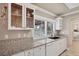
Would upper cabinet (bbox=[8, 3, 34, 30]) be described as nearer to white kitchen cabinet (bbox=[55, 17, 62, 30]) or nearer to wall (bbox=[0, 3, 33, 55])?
wall (bbox=[0, 3, 33, 55])

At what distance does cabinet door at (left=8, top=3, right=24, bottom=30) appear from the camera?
6.01 ft

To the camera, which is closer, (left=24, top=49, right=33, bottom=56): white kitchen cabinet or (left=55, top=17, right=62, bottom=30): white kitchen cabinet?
(left=24, top=49, right=33, bottom=56): white kitchen cabinet

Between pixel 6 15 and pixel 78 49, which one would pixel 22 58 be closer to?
pixel 6 15

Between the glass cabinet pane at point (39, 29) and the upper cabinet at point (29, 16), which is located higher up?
the upper cabinet at point (29, 16)

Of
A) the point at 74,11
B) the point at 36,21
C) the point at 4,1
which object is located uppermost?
the point at 4,1

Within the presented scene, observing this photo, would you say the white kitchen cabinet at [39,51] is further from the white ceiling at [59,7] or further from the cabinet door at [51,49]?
the white ceiling at [59,7]

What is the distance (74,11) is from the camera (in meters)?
2.01

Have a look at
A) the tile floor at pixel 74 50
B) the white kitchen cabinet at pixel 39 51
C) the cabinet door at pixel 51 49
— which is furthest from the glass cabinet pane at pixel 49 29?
the tile floor at pixel 74 50

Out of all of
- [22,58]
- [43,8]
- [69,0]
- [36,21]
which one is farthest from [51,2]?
[22,58]

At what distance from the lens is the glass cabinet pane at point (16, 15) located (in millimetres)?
1891

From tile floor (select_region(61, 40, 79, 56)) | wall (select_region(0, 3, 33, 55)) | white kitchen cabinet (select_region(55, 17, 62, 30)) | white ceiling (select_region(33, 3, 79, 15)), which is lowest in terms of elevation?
tile floor (select_region(61, 40, 79, 56))

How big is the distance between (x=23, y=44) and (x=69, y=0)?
116cm

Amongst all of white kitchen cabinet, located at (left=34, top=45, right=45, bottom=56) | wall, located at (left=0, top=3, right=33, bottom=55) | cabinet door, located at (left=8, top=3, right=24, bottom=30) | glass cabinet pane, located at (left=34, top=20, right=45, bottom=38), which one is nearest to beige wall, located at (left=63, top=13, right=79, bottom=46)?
glass cabinet pane, located at (left=34, top=20, right=45, bottom=38)

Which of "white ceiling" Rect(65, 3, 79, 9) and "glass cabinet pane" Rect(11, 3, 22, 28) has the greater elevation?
"white ceiling" Rect(65, 3, 79, 9)
